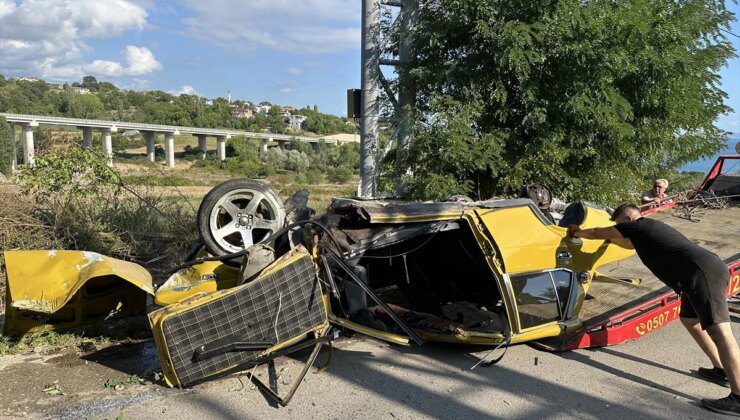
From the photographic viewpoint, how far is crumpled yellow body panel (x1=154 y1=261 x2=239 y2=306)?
15.4 feet

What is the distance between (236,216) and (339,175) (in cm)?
6565

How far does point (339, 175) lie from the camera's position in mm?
70938

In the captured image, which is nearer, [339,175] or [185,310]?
[185,310]

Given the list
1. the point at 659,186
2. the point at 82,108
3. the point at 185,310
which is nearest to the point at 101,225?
the point at 185,310

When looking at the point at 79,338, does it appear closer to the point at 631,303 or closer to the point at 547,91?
the point at 631,303

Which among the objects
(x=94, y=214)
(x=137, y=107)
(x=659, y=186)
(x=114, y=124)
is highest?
(x=137, y=107)

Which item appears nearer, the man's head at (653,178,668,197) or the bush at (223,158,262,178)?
the man's head at (653,178,668,197)

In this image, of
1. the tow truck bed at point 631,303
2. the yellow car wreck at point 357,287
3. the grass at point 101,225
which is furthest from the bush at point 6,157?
the tow truck bed at point 631,303

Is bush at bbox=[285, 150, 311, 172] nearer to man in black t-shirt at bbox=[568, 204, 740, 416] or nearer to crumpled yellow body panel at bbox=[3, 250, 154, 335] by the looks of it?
crumpled yellow body panel at bbox=[3, 250, 154, 335]

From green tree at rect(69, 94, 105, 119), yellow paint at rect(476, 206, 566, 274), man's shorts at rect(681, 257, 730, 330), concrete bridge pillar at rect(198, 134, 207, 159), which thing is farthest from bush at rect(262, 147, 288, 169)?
man's shorts at rect(681, 257, 730, 330)

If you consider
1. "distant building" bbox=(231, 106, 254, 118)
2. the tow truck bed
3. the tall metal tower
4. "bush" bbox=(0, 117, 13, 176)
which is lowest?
the tow truck bed

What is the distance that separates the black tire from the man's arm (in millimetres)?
2855

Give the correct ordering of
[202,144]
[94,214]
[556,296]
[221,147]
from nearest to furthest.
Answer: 1. [556,296]
2. [94,214]
3. [221,147]
4. [202,144]

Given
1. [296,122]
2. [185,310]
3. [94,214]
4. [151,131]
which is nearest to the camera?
[185,310]
